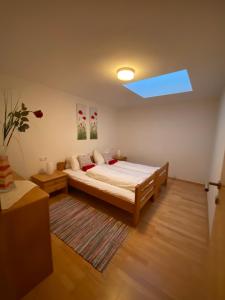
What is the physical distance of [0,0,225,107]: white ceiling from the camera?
973 mm

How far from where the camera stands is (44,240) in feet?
3.86

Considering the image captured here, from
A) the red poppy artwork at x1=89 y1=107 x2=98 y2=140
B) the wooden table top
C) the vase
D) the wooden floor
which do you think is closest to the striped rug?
the wooden floor

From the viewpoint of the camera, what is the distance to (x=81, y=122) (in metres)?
3.46

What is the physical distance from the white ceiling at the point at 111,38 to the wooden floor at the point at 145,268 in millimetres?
2364

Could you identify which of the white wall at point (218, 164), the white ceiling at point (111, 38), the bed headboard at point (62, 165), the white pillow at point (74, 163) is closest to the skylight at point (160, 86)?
the white ceiling at point (111, 38)

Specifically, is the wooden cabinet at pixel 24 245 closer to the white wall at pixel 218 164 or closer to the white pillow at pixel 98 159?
the white wall at pixel 218 164

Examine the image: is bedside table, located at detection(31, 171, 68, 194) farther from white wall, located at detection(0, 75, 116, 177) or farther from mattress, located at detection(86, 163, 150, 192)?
mattress, located at detection(86, 163, 150, 192)

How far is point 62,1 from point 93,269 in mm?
2401

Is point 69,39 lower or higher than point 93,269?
higher

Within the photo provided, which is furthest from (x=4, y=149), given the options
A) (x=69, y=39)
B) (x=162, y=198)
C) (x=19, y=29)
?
(x=162, y=198)

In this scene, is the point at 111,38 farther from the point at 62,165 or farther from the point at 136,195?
the point at 62,165

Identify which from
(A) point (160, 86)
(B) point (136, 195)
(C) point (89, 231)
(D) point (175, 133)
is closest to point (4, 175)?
(C) point (89, 231)

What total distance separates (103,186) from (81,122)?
194 cm

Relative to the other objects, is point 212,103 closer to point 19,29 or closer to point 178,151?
point 178,151
